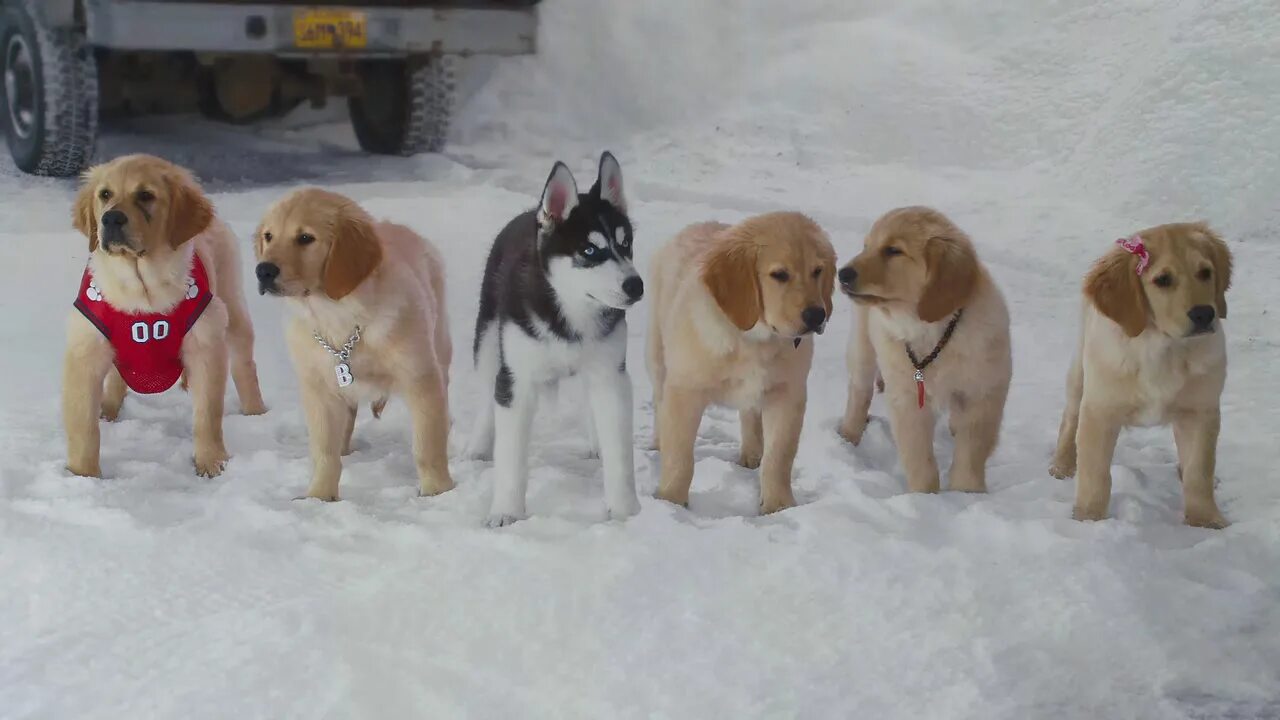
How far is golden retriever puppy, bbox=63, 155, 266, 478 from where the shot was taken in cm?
196

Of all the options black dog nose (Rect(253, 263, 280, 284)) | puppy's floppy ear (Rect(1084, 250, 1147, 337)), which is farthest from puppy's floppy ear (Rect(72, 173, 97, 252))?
puppy's floppy ear (Rect(1084, 250, 1147, 337))

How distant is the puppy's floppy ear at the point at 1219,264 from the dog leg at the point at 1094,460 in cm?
23

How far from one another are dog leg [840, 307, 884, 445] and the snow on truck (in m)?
1.68

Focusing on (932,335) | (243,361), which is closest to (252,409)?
(243,361)

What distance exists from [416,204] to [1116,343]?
5.83 feet

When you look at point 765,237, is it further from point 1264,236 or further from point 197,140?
point 197,140

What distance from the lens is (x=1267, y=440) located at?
2209 millimetres

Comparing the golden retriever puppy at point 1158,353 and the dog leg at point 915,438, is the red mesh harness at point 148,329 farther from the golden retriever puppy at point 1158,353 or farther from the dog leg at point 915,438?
the golden retriever puppy at point 1158,353

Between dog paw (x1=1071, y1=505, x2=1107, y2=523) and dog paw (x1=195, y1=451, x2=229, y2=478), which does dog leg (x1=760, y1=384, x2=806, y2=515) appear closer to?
dog paw (x1=1071, y1=505, x2=1107, y2=523)

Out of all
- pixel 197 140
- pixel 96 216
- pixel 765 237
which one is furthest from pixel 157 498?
pixel 197 140

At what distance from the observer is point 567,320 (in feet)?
5.88

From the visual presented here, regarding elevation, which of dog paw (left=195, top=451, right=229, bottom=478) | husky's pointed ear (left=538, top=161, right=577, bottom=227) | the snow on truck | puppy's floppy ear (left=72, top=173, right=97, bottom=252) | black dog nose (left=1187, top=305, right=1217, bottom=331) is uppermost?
the snow on truck

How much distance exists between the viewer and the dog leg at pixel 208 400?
83.8 inches

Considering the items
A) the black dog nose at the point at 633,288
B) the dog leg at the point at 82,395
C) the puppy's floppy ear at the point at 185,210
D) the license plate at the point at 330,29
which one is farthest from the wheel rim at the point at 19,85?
the black dog nose at the point at 633,288
